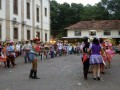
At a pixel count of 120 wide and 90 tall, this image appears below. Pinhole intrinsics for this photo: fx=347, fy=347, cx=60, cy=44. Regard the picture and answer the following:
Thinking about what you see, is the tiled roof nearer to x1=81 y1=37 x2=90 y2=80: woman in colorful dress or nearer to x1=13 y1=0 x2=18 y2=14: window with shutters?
x1=13 y1=0 x2=18 y2=14: window with shutters

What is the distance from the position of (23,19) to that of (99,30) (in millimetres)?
35906

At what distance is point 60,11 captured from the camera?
94.6m

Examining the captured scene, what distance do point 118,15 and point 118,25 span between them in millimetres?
9201

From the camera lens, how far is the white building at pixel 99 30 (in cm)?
7331

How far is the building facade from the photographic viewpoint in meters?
34.7

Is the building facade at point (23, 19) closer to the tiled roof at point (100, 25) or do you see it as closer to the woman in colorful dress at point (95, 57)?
the woman in colorful dress at point (95, 57)

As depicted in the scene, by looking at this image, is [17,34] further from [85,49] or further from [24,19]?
[85,49]

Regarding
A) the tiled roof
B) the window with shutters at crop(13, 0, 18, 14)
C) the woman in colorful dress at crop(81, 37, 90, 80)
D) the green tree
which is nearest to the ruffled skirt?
the woman in colorful dress at crop(81, 37, 90, 80)

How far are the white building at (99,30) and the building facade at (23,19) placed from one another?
23.7 m

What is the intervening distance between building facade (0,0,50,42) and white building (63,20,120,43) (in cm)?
2373

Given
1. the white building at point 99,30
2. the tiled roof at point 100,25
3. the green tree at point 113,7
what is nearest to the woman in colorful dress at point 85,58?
the white building at point 99,30

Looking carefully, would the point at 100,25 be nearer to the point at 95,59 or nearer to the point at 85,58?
the point at 85,58

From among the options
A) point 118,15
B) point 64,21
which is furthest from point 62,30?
point 118,15

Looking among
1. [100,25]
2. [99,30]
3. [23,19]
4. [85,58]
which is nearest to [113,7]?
→ [100,25]
